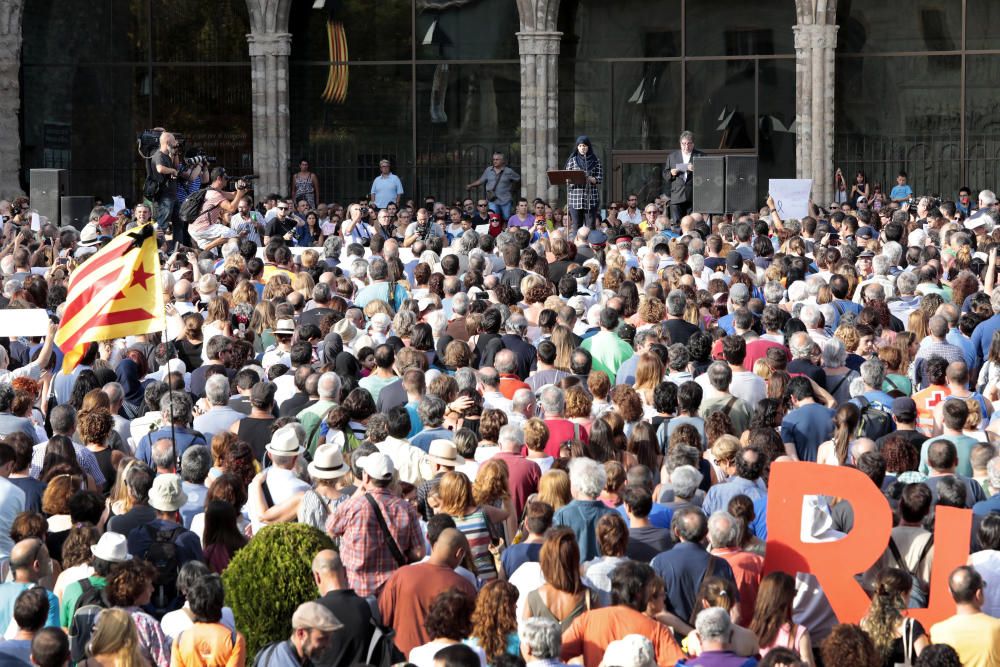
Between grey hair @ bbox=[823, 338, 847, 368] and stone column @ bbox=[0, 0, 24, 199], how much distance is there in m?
20.2

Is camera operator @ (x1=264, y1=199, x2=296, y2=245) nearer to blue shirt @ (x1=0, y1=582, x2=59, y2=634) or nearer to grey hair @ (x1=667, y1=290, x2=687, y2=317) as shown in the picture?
grey hair @ (x1=667, y1=290, x2=687, y2=317)

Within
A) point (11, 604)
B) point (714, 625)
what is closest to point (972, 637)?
point (714, 625)

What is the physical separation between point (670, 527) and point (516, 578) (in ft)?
3.45

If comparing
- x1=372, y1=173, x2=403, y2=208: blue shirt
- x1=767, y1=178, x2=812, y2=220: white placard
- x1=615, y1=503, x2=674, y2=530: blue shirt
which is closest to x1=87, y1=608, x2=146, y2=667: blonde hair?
x1=615, y1=503, x2=674, y2=530: blue shirt

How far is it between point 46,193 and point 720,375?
574 inches

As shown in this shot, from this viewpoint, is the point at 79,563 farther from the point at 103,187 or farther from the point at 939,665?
the point at 103,187

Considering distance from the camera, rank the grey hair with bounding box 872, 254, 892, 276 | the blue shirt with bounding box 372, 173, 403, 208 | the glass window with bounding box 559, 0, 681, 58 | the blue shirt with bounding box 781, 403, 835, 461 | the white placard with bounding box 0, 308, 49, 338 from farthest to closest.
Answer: the glass window with bounding box 559, 0, 681, 58 → the blue shirt with bounding box 372, 173, 403, 208 → the grey hair with bounding box 872, 254, 892, 276 → the white placard with bounding box 0, 308, 49, 338 → the blue shirt with bounding box 781, 403, 835, 461

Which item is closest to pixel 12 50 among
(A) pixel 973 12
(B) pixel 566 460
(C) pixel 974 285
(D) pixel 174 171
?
(D) pixel 174 171

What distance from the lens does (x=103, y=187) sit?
100 ft

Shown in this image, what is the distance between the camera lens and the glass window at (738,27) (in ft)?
97.2

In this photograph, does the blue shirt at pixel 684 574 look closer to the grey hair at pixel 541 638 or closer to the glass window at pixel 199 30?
the grey hair at pixel 541 638

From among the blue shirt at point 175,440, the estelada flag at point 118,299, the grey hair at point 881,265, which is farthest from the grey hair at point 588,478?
the grey hair at point 881,265

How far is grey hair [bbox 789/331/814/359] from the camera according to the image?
11.1m

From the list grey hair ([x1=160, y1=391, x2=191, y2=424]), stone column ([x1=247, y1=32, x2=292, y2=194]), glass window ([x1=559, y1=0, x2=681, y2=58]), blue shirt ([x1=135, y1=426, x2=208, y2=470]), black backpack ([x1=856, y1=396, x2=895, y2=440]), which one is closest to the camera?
blue shirt ([x1=135, y1=426, x2=208, y2=470])
